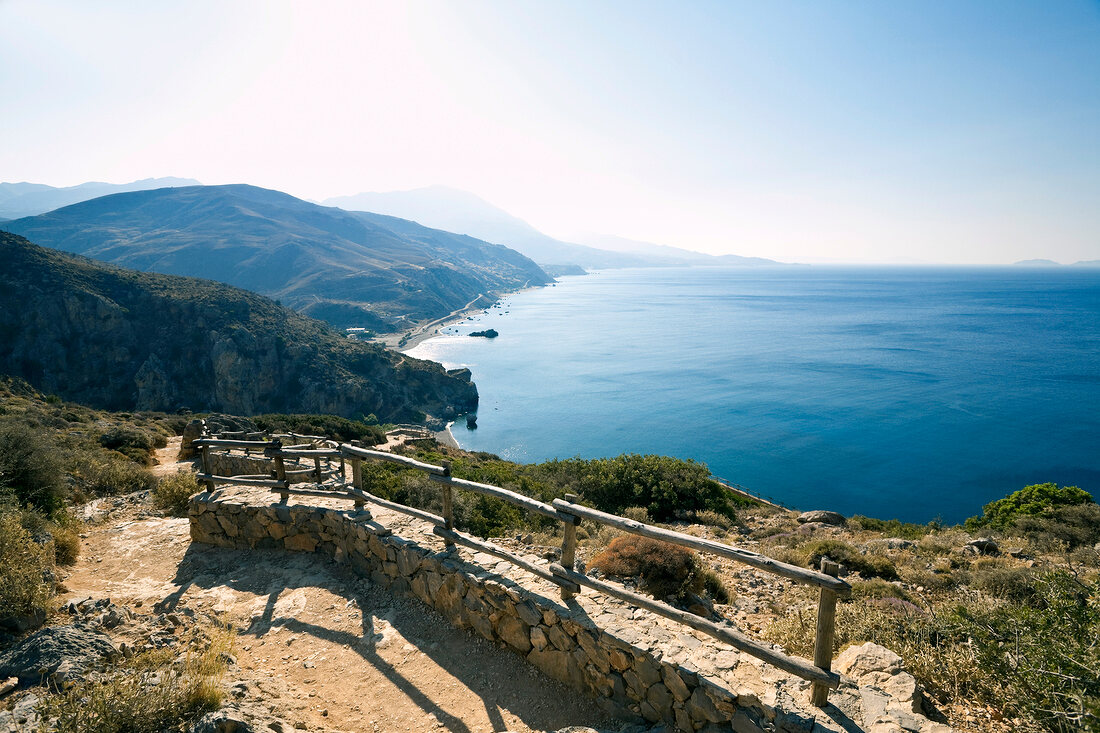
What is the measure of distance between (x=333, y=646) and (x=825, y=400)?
52908mm

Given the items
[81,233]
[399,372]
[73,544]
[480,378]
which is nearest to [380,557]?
[73,544]

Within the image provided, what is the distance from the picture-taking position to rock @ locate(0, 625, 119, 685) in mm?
3379

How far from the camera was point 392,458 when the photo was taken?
6137 mm

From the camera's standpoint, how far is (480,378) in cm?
6544

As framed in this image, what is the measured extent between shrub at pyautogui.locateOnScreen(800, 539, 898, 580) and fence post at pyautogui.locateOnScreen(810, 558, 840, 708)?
4637 millimetres

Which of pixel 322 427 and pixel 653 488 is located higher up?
pixel 653 488

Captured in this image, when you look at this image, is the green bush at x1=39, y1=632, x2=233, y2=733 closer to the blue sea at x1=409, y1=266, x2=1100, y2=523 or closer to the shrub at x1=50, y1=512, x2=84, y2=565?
the shrub at x1=50, y1=512, x2=84, y2=565

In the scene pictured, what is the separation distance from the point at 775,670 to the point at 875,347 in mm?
81892

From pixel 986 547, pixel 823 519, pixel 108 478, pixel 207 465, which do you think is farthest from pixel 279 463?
pixel 823 519

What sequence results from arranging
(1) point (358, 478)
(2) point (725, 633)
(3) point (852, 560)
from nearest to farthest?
(2) point (725, 633) < (1) point (358, 478) < (3) point (852, 560)

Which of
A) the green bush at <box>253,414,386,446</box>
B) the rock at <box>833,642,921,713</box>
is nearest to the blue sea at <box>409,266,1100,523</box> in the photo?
the green bush at <box>253,414,386,446</box>

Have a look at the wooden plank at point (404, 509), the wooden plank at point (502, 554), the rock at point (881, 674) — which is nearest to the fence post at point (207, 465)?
the wooden plank at point (404, 509)

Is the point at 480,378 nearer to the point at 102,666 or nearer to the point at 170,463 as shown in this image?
the point at 170,463

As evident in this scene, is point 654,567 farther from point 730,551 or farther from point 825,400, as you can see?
point 825,400
